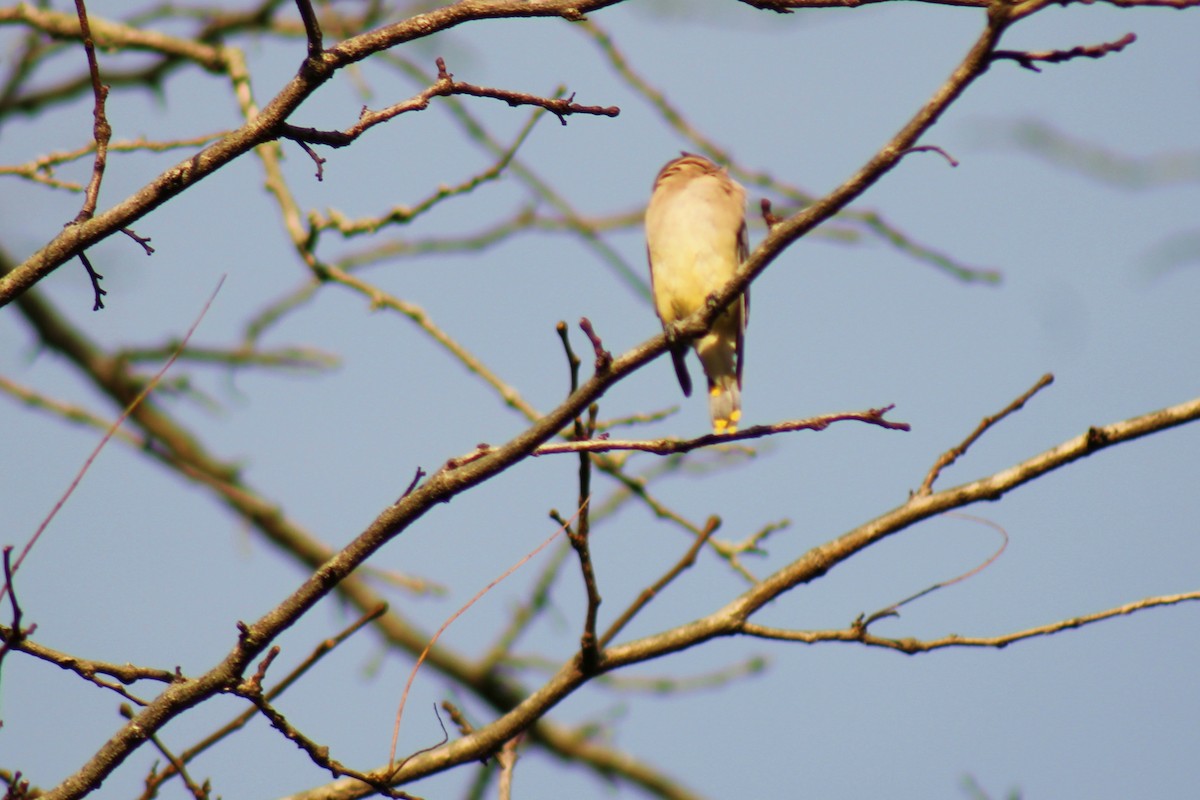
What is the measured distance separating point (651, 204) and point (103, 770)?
4.08 metres

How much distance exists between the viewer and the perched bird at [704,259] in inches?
219

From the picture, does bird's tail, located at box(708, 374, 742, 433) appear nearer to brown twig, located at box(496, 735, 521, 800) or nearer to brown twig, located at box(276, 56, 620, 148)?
brown twig, located at box(496, 735, 521, 800)

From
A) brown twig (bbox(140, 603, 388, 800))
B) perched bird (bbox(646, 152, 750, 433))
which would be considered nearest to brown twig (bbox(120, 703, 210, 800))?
brown twig (bbox(140, 603, 388, 800))

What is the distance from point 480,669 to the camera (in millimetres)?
7004

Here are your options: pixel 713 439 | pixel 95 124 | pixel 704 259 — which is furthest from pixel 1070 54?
pixel 704 259

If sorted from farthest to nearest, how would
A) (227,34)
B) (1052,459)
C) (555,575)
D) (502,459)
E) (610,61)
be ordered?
(227,34)
(555,575)
(610,61)
(1052,459)
(502,459)

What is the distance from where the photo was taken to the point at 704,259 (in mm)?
5523

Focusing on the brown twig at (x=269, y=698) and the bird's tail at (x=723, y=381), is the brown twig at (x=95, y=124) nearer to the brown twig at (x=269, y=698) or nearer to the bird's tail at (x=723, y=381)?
the brown twig at (x=269, y=698)

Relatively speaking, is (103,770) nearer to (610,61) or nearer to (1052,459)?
(1052,459)

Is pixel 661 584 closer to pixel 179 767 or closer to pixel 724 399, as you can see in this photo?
pixel 179 767

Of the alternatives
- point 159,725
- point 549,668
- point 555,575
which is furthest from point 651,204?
point 159,725

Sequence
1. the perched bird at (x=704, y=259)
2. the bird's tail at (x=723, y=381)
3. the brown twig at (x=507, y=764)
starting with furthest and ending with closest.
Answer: the bird's tail at (x=723, y=381)
the perched bird at (x=704, y=259)
the brown twig at (x=507, y=764)

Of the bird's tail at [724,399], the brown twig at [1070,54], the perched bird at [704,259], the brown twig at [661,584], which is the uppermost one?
the perched bird at [704,259]

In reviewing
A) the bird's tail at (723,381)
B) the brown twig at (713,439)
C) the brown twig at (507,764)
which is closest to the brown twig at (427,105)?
the brown twig at (713,439)
